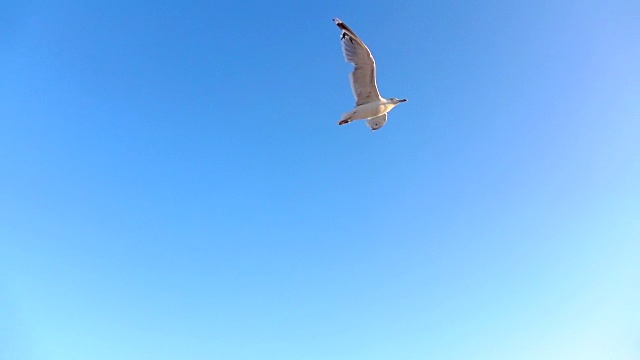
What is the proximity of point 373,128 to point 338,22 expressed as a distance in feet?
14.9

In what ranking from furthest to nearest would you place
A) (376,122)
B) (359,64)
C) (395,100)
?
(376,122)
(395,100)
(359,64)

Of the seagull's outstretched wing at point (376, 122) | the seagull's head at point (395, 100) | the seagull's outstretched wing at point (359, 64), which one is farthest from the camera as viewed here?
the seagull's outstretched wing at point (376, 122)

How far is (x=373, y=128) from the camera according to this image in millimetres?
22484

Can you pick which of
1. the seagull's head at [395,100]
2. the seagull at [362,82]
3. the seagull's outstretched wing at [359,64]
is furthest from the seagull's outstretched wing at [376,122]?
the seagull's outstretched wing at [359,64]

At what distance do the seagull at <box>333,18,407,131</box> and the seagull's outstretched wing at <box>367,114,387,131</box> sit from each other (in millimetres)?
103

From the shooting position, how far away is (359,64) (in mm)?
20016

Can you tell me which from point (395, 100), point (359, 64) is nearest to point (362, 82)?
point (359, 64)

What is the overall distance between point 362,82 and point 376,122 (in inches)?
94.8

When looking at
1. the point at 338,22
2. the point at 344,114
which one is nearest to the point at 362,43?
the point at 338,22

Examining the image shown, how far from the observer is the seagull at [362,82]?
1969cm

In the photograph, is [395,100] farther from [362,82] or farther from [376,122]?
[362,82]

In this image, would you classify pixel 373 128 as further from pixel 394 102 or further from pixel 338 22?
pixel 338 22

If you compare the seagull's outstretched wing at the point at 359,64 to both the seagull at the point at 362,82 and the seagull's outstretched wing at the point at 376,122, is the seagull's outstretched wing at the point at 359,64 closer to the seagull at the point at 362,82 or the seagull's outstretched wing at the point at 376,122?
the seagull at the point at 362,82

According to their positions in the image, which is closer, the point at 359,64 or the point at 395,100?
the point at 359,64
